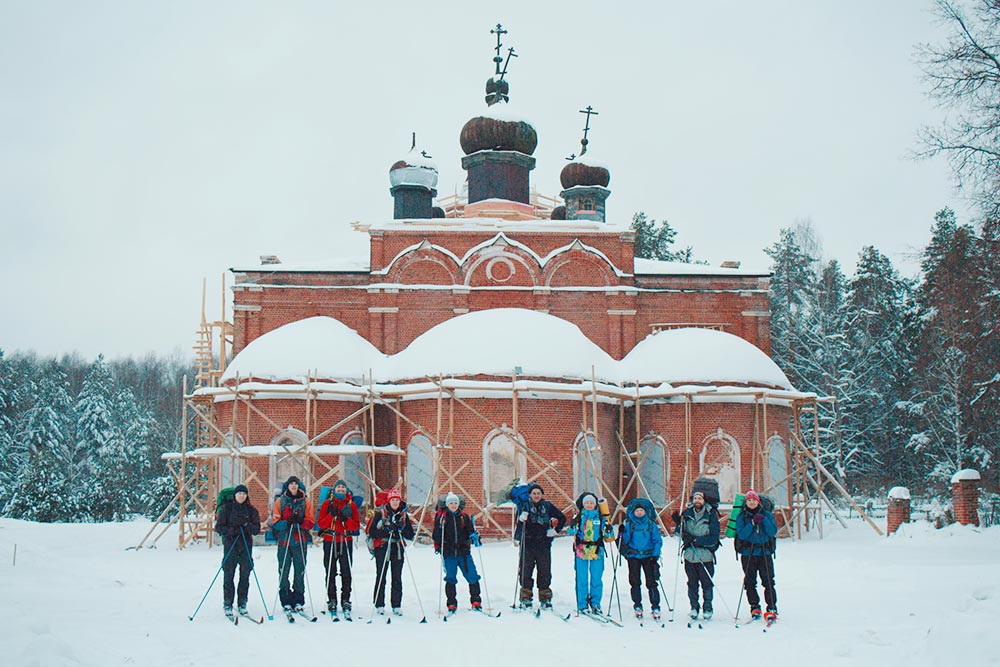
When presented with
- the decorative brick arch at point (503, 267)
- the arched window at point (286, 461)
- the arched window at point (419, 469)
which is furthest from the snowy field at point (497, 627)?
the decorative brick arch at point (503, 267)

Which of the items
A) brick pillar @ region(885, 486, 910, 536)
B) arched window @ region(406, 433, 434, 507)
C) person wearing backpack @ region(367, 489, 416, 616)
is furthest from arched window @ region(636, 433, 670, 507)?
person wearing backpack @ region(367, 489, 416, 616)

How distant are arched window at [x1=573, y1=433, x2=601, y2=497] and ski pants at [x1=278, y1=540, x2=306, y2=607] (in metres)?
11.0

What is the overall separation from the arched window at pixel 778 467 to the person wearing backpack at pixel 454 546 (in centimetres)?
1259

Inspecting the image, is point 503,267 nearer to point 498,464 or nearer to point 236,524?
point 498,464

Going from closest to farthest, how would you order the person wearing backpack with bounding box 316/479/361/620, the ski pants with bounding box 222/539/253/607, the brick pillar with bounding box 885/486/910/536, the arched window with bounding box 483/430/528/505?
the ski pants with bounding box 222/539/253/607 → the person wearing backpack with bounding box 316/479/361/620 → the arched window with bounding box 483/430/528/505 → the brick pillar with bounding box 885/486/910/536

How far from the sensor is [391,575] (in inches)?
434

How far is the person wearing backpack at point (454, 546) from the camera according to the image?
11.3m

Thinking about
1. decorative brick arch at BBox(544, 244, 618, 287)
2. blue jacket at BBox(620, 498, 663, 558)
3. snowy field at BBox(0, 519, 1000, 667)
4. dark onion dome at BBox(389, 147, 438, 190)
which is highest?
dark onion dome at BBox(389, 147, 438, 190)

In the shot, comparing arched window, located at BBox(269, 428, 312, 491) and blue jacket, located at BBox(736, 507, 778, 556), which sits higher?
arched window, located at BBox(269, 428, 312, 491)

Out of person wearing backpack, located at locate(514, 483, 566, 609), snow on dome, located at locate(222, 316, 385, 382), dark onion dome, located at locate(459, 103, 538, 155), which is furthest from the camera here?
dark onion dome, located at locate(459, 103, 538, 155)

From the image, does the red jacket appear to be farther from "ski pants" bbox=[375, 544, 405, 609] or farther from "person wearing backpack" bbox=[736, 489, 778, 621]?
"person wearing backpack" bbox=[736, 489, 778, 621]

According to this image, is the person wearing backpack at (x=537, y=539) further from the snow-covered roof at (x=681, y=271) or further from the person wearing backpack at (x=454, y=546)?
the snow-covered roof at (x=681, y=271)

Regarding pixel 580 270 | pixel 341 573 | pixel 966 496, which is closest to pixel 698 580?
pixel 341 573

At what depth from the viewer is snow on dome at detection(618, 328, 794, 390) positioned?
22297mm
